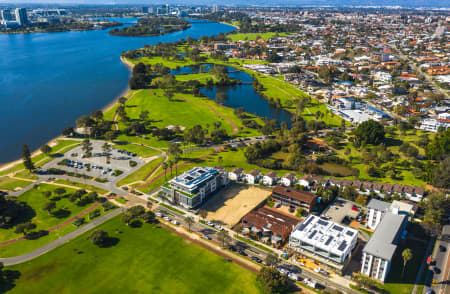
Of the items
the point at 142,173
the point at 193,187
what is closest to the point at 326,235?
the point at 193,187

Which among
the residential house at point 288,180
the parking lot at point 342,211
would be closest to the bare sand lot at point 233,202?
the residential house at point 288,180

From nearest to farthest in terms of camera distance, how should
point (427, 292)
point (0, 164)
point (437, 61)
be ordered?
point (427, 292), point (0, 164), point (437, 61)

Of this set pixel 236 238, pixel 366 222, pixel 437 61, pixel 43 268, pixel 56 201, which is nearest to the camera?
pixel 43 268

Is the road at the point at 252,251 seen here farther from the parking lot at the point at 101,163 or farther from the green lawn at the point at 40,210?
the parking lot at the point at 101,163

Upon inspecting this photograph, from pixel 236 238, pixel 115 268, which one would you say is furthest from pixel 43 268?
pixel 236 238

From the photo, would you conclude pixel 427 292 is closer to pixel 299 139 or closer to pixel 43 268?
pixel 299 139

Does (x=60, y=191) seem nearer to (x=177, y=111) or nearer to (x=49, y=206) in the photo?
(x=49, y=206)

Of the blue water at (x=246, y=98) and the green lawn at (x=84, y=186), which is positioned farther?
the blue water at (x=246, y=98)
